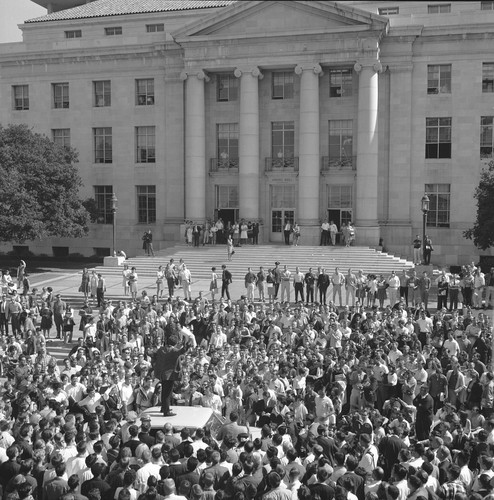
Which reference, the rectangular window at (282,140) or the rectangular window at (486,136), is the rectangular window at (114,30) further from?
the rectangular window at (486,136)

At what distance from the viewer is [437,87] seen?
1950 inches

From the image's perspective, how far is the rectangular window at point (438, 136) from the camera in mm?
49719

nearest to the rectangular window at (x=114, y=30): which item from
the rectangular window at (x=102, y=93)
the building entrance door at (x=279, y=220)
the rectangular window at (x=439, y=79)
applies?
the rectangular window at (x=102, y=93)

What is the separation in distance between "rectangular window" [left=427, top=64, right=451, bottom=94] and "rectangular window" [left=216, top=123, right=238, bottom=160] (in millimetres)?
14553

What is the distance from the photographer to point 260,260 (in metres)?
45.4

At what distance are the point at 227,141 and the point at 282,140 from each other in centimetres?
434

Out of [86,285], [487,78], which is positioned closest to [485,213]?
[487,78]

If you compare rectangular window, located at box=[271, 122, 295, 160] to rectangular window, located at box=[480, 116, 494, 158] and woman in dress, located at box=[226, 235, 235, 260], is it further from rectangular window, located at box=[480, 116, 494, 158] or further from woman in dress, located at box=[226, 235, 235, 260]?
rectangular window, located at box=[480, 116, 494, 158]

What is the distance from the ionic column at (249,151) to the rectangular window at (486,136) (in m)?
15.9

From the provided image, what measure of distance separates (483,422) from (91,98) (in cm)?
4805

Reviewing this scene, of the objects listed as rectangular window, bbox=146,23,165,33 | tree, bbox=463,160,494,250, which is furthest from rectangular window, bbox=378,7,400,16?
rectangular window, bbox=146,23,165,33

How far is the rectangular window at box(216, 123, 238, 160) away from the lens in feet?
176

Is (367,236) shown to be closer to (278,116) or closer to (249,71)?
(278,116)

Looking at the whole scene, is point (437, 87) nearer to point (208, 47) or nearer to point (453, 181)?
point (453, 181)
